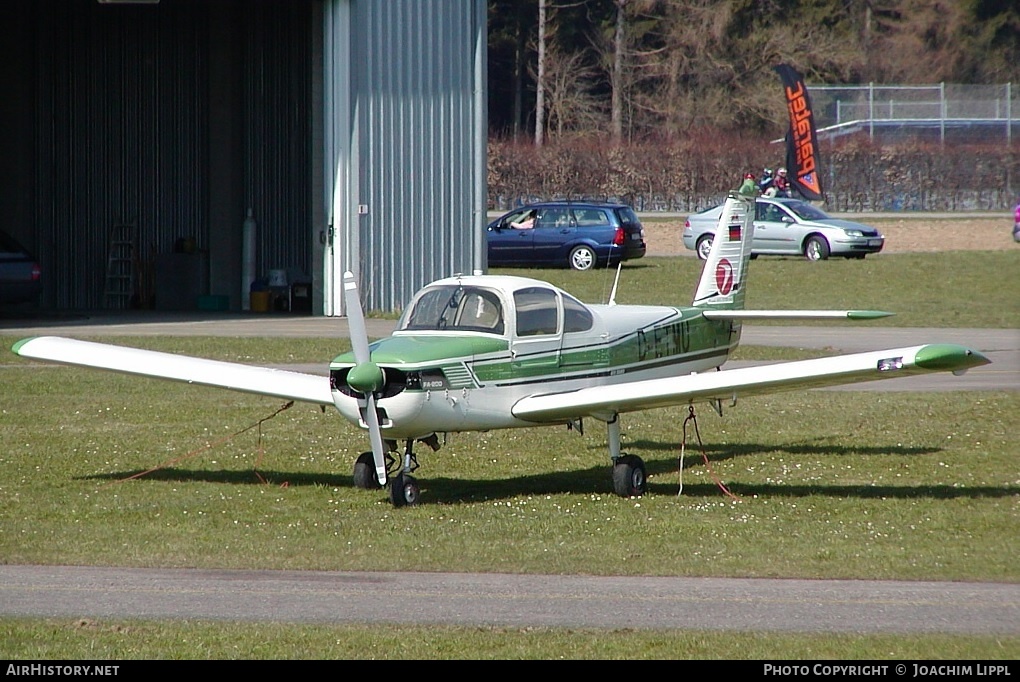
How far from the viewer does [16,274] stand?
2594 centimetres

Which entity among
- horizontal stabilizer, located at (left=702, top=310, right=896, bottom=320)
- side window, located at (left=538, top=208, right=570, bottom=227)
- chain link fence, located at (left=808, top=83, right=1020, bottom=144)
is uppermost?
chain link fence, located at (left=808, top=83, right=1020, bottom=144)

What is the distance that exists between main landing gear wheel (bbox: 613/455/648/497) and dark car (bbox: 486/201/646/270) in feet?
77.0

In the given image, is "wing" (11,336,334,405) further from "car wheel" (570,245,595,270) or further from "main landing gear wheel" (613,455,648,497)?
"car wheel" (570,245,595,270)

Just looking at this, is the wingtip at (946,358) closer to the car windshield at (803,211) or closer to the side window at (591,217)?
the side window at (591,217)

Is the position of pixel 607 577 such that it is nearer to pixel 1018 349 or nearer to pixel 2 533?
pixel 2 533

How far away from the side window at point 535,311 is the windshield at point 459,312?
190mm

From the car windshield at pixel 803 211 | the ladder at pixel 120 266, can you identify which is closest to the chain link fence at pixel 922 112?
the car windshield at pixel 803 211

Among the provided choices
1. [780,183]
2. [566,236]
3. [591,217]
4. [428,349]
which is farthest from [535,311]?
[780,183]

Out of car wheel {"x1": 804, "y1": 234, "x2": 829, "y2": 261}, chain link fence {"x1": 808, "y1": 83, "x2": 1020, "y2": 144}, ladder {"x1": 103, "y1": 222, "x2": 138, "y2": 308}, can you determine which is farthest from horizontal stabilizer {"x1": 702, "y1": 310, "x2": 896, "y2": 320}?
chain link fence {"x1": 808, "y1": 83, "x2": 1020, "y2": 144}

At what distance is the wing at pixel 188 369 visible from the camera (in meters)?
11.8

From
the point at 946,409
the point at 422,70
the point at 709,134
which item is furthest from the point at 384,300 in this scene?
the point at 709,134

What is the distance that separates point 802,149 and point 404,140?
713 inches

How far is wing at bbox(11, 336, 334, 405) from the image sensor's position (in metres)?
11.8

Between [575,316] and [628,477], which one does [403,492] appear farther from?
[575,316]
